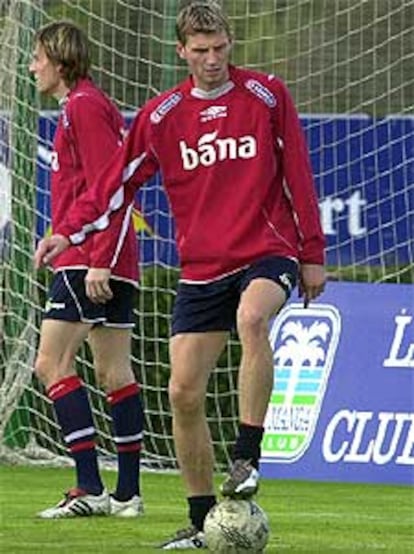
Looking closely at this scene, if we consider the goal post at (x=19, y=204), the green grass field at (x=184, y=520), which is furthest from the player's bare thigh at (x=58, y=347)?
the goal post at (x=19, y=204)

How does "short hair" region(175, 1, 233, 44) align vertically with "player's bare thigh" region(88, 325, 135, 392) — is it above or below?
above

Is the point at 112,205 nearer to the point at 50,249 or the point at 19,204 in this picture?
the point at 50,249

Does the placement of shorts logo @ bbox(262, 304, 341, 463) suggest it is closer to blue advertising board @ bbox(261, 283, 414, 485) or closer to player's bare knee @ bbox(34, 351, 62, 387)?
blue advertising board @ bbox(261, 283, 414, 485)

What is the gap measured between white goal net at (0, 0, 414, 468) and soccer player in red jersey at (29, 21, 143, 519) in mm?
3350

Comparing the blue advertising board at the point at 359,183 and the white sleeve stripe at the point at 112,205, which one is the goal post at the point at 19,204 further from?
the white sleeve stripe at the point at 112,205

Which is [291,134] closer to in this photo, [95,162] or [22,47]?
[95,162]

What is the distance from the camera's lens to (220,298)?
8.49m

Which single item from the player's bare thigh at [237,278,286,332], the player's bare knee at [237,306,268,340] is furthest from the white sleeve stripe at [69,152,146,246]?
the player's bare knee at [237,306,268,340]

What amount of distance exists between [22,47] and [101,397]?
88.2 inches

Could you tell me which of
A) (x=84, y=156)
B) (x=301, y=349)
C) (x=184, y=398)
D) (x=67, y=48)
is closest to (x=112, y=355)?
(x=84, y=156)

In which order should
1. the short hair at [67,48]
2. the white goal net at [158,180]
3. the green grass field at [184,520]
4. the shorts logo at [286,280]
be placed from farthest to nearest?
the white goal net at [158,180] → the short hair at [67,48] → the green grass field at [184,520] → the shorts logo at [286,280]

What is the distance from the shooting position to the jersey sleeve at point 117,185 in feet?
28.4

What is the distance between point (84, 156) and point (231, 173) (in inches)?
66.1

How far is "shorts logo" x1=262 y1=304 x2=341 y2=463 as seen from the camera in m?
13.2
